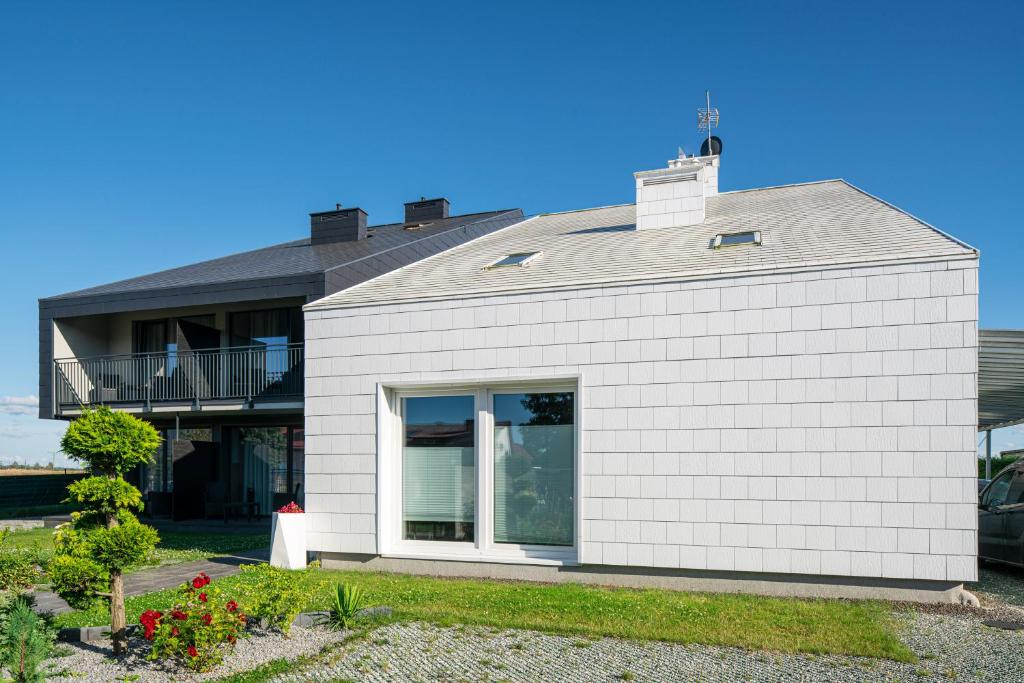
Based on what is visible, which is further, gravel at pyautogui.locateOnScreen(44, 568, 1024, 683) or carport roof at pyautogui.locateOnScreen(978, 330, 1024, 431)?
carport roof at pyautogui.locateOnScreen(978, 330, 1024, 431)

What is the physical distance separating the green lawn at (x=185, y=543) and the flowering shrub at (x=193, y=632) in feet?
18.1

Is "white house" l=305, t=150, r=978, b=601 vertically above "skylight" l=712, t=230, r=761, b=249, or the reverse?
"skylight" l=712, t=230, r=761, b=249

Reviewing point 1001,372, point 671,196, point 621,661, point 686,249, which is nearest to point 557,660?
point 621,661

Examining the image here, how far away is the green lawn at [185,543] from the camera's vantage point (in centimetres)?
1152

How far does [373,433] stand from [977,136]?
10.3 metres

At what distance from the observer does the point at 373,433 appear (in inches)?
387

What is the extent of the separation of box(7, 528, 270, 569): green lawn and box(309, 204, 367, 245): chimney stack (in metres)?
7.91

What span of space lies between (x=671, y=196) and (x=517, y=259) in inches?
113

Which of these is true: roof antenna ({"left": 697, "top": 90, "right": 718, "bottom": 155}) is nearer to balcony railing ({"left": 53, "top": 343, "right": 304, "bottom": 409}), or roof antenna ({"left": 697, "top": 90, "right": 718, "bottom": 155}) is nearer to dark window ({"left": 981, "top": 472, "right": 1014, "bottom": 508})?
dark window ({"left": 981, "top": 472, "right": 1014, "bottom": 508})

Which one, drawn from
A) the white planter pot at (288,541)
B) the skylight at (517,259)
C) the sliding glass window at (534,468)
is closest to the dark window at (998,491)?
the sliding glass window at (534,468)

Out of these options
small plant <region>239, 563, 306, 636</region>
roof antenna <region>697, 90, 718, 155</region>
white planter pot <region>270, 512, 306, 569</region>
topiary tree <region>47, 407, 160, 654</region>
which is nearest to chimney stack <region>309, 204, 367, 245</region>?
roof antenna <region>697, 90, 718, 155</region>

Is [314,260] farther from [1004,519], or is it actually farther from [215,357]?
[1004,519]

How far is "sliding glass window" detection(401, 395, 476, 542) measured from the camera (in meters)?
9.60

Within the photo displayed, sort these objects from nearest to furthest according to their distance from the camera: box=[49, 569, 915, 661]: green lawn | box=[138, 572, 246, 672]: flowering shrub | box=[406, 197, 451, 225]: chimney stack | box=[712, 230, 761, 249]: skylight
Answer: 1. box=[138, 572, 246, 672]: flowering shrub
2. box=[49, 569, 915, 661]: green lawn
3. box=[712, 230, 761, 249]: skylight
4. box=[406, 197, 451, 225]: chimney stack
